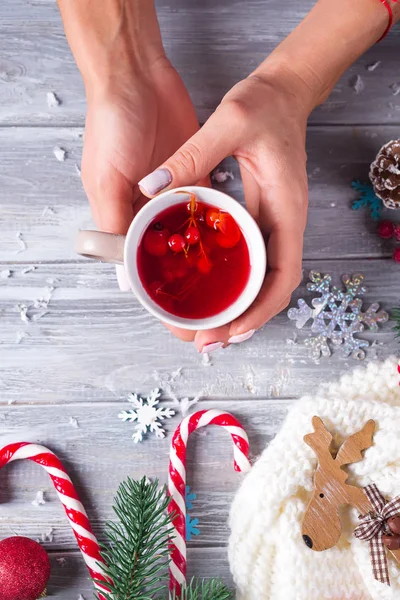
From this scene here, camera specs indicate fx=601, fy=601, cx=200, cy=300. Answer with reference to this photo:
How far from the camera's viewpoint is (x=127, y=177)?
1.01 meters

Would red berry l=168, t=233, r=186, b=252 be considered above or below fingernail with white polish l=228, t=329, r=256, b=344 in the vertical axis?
above

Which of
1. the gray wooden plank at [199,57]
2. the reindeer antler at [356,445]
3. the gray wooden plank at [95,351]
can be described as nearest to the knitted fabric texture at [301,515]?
the reindeer antler at [356,445]

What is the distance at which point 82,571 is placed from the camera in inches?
44.1

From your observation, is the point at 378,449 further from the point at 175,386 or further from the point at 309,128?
the point at 309,128

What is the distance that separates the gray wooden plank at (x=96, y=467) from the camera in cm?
112

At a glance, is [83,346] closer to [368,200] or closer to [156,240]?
[156,240]

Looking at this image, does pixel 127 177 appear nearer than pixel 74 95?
Yes

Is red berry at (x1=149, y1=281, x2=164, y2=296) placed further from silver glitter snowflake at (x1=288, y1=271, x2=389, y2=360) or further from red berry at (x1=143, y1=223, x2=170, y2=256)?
silver glitter snowflake at (x1=288, y1=271, x2=389, y2=360)

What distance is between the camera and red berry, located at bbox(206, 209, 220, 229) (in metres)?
0.86

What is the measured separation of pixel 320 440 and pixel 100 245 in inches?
20.4

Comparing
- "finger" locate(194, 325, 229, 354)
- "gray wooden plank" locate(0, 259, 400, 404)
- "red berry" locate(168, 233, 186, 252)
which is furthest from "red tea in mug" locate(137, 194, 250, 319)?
"gray wooden plank" locate(0, 259, 400, 404)

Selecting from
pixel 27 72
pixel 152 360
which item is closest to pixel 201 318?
pixel 152 360

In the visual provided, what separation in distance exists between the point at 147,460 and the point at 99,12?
809mm

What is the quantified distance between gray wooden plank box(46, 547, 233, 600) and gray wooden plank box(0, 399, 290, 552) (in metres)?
0.02
